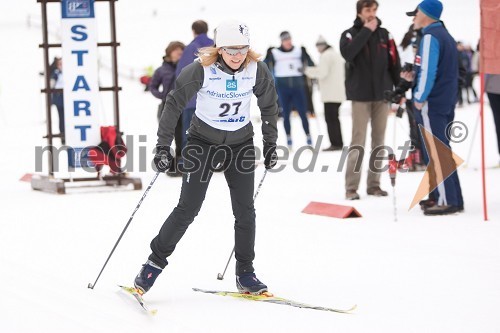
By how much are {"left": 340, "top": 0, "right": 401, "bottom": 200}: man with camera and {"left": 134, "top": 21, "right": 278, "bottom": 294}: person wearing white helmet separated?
13.5 feet

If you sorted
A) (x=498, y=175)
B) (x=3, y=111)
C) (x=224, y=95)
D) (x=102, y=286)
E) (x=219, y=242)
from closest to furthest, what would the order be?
(x=224, y=95)
(x=102, y=286)
(x=219, y=242)
(x=498, y=175)
(x=3, y=111)

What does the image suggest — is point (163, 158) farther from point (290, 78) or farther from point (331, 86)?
point (331, 86)

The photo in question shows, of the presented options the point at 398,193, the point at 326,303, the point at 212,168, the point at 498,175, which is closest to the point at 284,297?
the point at 326,303

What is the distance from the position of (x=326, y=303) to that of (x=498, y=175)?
6.55 metres

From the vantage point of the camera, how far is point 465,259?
7.25 m

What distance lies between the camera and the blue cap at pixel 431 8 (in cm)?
902

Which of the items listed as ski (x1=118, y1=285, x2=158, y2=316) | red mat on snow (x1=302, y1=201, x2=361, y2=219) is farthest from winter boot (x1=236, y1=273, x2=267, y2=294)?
red mat on snow (x1=302, y1=201, x2=361, y2=219)

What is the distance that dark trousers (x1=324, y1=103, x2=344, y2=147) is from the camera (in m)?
16.0

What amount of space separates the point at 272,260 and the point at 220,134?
164cm

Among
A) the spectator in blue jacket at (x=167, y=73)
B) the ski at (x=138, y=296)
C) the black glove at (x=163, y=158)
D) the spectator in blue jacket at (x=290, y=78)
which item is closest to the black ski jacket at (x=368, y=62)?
the spectator in blue jacket at (x=167, y=73)

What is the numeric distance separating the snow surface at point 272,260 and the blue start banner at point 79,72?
666 mm

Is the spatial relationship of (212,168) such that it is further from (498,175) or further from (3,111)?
(3,111)

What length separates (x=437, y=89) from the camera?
9.12 metres

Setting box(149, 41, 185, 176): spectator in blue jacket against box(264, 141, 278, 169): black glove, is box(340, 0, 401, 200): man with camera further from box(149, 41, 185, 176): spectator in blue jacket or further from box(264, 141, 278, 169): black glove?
box(264, 141, 278, 169): black glove
